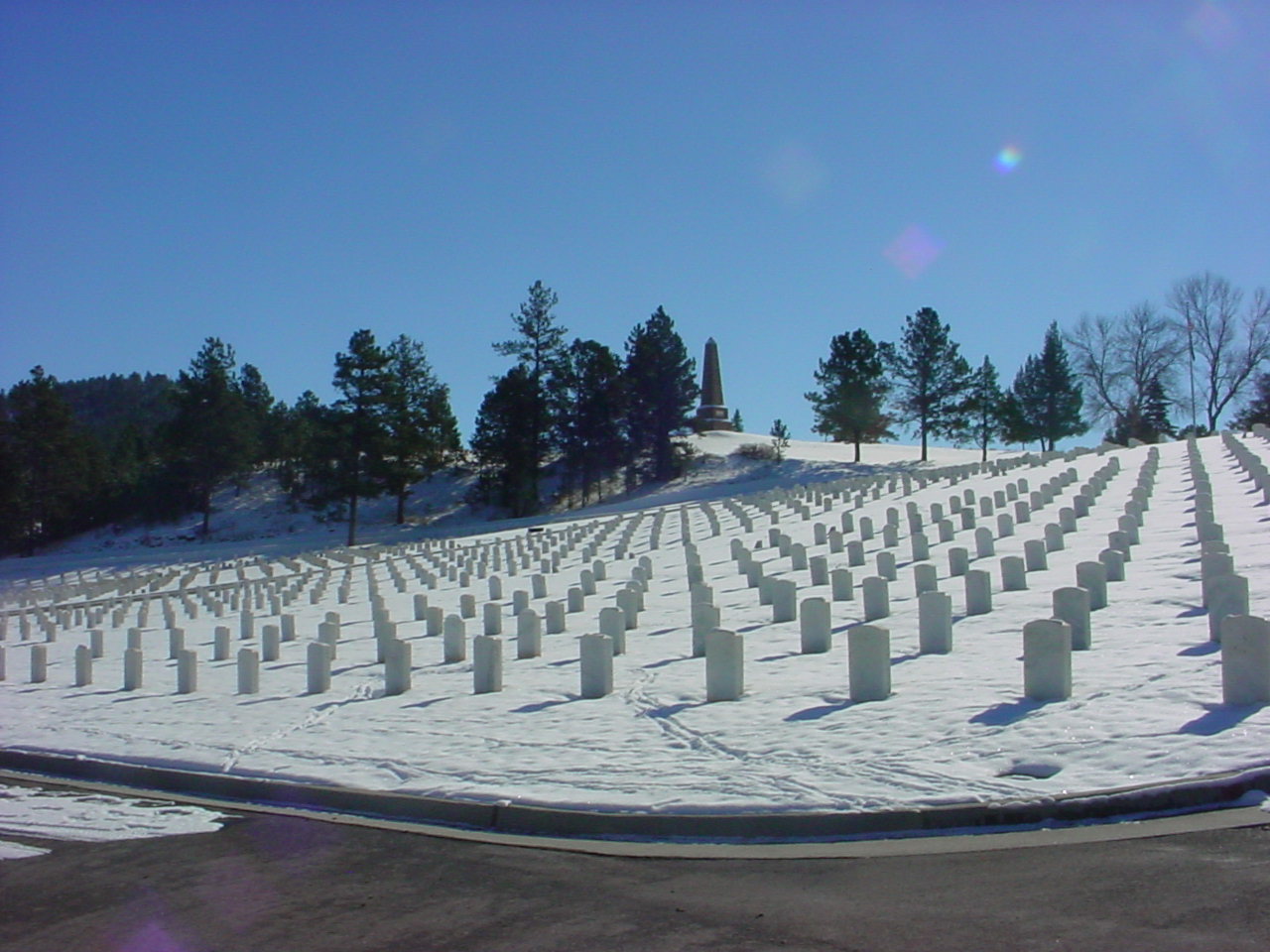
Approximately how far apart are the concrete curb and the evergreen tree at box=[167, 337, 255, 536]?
5748 centimetres

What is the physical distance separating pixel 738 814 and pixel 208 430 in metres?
60.7

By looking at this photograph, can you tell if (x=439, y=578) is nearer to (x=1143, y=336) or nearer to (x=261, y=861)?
(x=261, y=861)

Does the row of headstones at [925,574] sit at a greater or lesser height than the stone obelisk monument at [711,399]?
lesser

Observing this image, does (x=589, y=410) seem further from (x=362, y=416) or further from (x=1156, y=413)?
(x=1156, y=413)

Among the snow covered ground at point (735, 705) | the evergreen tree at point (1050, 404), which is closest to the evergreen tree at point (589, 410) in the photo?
the evergreen tree at point (1050, 404)

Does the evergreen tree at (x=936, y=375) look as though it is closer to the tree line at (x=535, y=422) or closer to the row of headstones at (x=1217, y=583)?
the tree line at (x=535, y=422)

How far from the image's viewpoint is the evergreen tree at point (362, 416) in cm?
5253

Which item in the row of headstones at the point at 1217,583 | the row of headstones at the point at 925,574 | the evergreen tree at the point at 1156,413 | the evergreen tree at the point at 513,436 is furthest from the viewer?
the evergreen tree at the point at 1156,413

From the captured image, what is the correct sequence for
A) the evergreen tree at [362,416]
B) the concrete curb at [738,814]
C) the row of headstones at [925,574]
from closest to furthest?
the concrete curb at [738,814] → the row of headstones at [925,574] → the evergreen tree at [362,416]

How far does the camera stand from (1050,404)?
68.1m

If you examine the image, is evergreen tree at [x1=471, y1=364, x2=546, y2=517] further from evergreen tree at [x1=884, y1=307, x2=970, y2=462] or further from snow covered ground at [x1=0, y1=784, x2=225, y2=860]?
snow covered ground at [x1=0, y1=784, x2=225, y2=860]

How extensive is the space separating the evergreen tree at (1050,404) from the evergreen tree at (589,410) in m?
23.9

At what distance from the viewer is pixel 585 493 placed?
6191cm

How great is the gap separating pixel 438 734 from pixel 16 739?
14.2ft
